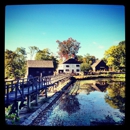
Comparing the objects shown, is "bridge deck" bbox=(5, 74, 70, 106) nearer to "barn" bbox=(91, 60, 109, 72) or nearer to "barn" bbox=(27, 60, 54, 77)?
"barn" bbox=(27, 60, 54, 77)

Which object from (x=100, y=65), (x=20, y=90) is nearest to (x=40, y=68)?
(x=20, y=90)

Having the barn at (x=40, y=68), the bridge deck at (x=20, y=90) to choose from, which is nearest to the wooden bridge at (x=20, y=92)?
the bridge deck at (x=20, y=90)

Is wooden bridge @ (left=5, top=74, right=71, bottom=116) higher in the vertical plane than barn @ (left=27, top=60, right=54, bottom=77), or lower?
lower

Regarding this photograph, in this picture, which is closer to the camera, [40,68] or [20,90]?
[20,90]

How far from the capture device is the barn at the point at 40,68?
37.1ft

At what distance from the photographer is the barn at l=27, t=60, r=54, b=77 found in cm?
1130

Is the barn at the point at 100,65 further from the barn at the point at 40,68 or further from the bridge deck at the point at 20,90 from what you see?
the bridge deck at the point at 20,90

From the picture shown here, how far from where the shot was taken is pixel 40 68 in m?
13.3

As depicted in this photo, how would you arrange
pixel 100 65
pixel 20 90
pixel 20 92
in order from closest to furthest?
pixel 20 92
pixel 20 90
pixel 100 65

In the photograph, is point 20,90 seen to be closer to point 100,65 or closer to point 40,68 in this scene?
point 40,68

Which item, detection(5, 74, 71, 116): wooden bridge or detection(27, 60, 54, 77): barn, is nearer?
detection(5, 74, 71, 116): wooden bridge

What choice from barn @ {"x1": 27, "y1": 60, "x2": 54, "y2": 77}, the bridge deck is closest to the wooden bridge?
the bridge deck
